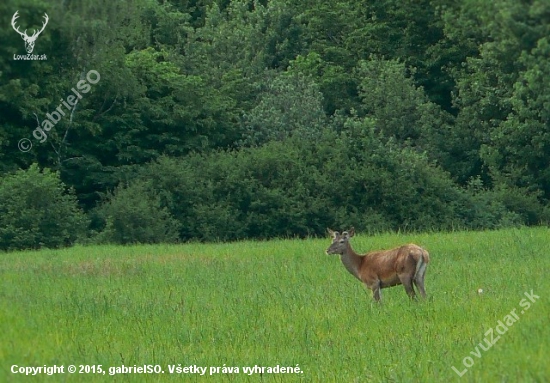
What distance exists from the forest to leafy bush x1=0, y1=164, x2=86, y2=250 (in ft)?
0.18

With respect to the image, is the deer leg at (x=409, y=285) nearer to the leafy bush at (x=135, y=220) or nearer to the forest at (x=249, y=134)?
the forest at (x=249, y=134)

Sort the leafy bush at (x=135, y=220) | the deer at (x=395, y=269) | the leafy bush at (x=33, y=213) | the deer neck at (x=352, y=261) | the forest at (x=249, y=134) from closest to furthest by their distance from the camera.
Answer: the deer at (x=395, y=269) < the deer neck at (x=352, y=261) < the forest at (x=249, y=134) < the leafy bush at (x=33, y=213) < the leafy bush at (x=135, y=220)

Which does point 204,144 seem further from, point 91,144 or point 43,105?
point 43,105

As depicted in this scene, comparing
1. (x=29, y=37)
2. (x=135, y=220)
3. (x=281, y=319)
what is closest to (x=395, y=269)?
(x=281, y=319)

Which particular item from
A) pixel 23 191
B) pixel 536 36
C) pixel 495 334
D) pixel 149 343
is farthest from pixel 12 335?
pixel 23 191

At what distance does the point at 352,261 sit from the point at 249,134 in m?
28.4

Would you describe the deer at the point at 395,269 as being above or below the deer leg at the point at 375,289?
above

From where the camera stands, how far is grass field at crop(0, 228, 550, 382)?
9828 mm

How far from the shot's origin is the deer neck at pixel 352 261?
16.0 metres

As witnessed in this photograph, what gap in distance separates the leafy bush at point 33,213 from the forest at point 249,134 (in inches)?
2.2

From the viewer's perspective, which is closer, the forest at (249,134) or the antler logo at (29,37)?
the antler logo at (29,37)

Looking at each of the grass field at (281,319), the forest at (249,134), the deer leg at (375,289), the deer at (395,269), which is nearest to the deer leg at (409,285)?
the deer at (395,269)

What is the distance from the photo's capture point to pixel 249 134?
44281mm

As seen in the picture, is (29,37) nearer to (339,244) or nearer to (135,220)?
(135,220)
